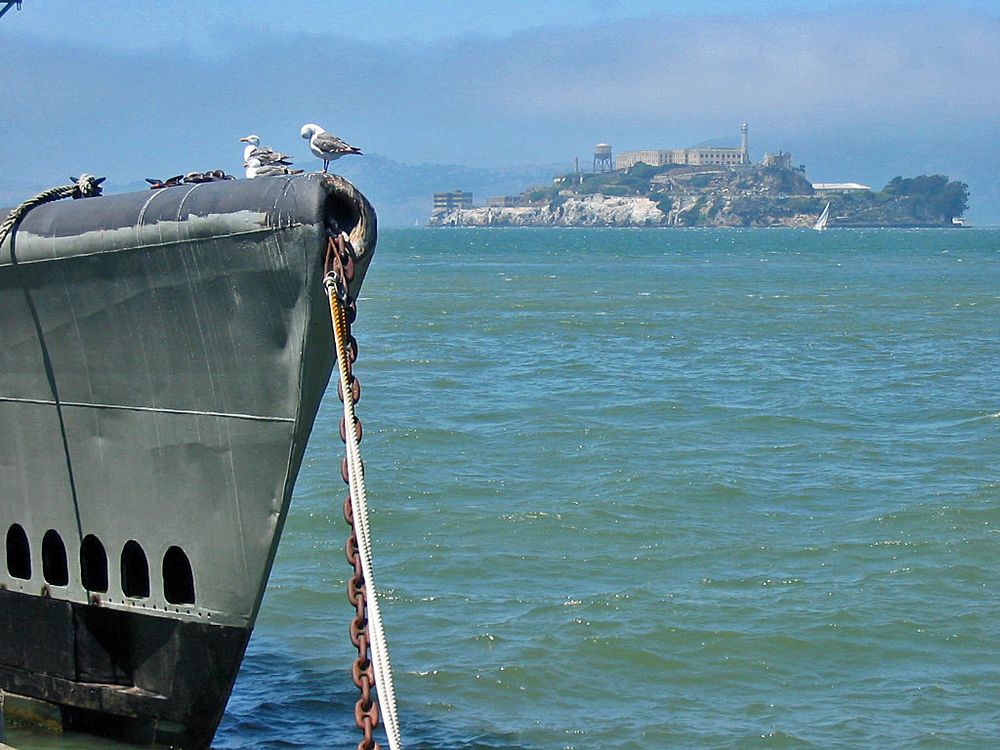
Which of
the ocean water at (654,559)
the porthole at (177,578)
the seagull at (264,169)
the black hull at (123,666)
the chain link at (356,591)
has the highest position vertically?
the seagull at (264,169)

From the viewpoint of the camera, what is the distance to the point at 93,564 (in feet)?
34.0

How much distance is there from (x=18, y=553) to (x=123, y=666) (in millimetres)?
1227

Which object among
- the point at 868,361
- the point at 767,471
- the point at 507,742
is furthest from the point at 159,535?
the point at 868,361

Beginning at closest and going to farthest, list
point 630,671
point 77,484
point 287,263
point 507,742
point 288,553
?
point 287,263
point 77,484
point 507,742
point 630,671
point 288,553

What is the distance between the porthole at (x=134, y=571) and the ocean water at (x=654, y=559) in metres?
1.09

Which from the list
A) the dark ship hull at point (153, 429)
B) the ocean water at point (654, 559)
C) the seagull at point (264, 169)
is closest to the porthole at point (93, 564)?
the dark ship hull at point (153, 429)

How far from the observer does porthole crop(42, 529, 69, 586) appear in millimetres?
10469

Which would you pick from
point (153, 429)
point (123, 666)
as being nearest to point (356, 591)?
point (153, 429)

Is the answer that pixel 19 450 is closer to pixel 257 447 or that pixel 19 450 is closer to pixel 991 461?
pixel 257 447

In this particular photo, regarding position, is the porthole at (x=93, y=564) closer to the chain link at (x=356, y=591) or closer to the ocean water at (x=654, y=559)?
the ocean water at (x=654, y=559)

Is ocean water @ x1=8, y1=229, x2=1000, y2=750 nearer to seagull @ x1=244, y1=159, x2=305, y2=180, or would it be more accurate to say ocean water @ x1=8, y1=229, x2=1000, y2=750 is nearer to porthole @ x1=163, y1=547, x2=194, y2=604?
porthole @ x1=163, y1=547, x2=194, y2=604

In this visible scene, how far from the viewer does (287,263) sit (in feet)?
29.8

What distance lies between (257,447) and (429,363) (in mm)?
26354

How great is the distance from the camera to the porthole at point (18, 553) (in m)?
10.7
